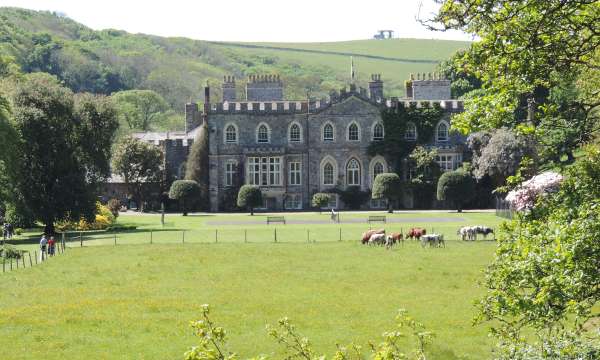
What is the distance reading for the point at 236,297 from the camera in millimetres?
27531

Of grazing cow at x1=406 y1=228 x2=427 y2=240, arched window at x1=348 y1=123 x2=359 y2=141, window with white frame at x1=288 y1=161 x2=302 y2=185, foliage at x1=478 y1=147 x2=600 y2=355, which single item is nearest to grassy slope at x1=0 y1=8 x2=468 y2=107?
arched window at x1=348 y1=123 x2=359 y2=141

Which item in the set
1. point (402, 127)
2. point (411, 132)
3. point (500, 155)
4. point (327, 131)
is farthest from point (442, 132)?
point (327, 131)

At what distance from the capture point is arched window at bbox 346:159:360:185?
249ft

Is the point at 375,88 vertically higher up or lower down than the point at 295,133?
higher up

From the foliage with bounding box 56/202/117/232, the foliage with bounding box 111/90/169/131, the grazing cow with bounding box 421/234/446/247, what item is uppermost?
the foliage with bounding box 111/90/169/131

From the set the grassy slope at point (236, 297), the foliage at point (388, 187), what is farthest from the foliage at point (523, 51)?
the foliage at point (388, 187)

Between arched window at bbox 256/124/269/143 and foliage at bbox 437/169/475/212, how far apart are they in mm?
15034

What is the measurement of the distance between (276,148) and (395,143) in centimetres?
921

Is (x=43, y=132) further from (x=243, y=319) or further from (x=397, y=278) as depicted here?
(x=243, y=319)

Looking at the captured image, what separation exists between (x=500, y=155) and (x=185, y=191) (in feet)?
74.4

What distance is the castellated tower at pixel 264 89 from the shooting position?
83.2 meters

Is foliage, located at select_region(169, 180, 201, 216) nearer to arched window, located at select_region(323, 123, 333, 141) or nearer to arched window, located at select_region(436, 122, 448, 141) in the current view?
arched window, located at select_region(323, 123, 333, 141)

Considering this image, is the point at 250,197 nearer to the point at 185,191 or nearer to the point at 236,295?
the point at 185,191

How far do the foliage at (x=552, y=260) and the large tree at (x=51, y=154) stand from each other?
131 feet
